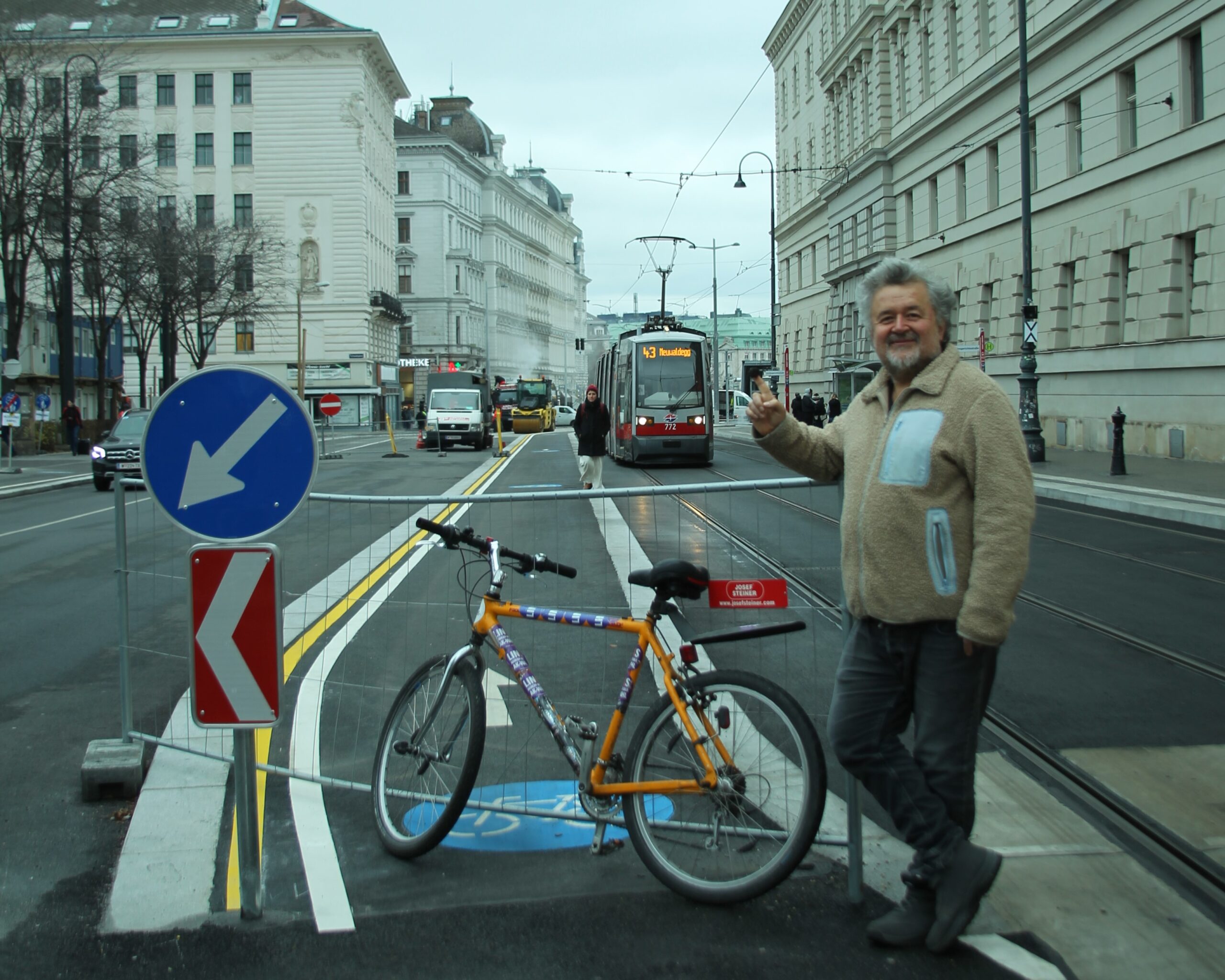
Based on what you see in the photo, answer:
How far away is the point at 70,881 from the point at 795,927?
2422 mm

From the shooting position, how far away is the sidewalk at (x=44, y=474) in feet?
83.7

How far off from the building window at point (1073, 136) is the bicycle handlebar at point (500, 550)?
2980 centimetres

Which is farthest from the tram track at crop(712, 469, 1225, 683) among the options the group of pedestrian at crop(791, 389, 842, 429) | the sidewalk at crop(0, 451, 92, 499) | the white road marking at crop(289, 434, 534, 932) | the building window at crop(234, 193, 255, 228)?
the building window at crop(234, 193, 255, 228)

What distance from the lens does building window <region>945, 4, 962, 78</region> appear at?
3869cm

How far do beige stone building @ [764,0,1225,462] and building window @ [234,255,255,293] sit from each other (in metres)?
24.5

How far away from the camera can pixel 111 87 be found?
69812 mm

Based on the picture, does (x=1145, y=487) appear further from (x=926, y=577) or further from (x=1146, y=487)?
(x=926, y=577)

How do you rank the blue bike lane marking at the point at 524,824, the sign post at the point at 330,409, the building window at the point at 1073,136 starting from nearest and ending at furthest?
the blue bike lane marking at the point at 524,824, the building window at the point at 1073,136, the sign post at the point at 330,409

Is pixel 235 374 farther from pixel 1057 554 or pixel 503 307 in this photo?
pixel 503 307

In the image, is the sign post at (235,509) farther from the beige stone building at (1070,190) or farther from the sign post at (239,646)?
the beige stone building at (1070,190)

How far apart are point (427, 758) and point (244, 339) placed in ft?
242

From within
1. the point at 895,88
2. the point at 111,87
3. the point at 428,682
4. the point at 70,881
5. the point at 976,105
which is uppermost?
the point at 111,87

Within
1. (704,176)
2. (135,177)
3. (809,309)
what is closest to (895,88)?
(704,176)

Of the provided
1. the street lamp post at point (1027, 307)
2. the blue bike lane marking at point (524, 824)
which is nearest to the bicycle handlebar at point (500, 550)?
the blue bike lane marking at point (524, 824)
